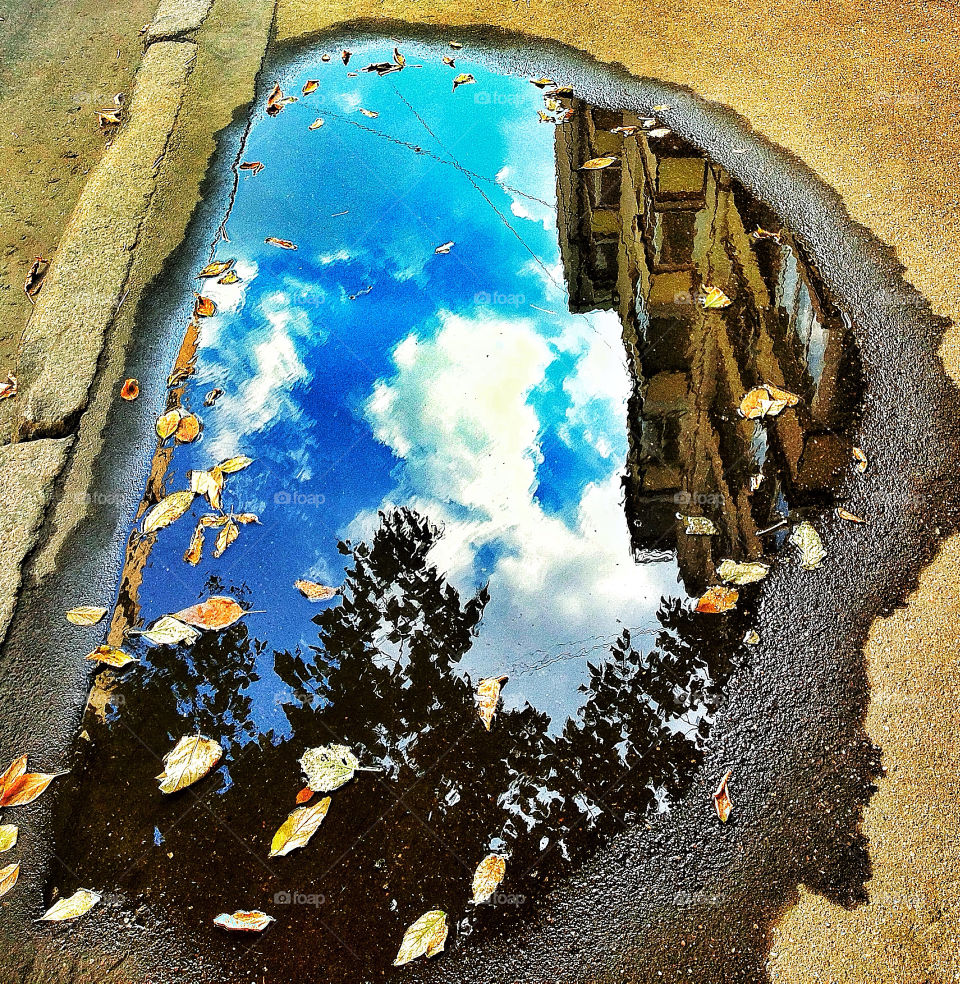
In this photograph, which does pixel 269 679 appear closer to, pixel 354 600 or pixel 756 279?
pixel 354 600

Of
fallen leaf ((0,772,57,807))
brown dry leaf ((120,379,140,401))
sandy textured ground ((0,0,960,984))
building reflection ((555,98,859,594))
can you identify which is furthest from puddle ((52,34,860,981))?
sandy textured ground ((0,0,960,984))

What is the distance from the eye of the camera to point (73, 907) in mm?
2078

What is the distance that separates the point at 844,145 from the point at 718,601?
2.88 metres

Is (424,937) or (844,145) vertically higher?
(844,145)

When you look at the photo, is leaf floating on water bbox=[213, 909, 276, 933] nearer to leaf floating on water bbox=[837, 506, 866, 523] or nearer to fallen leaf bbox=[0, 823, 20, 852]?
fallen leaf bbox=[0, 823, 20, 852]

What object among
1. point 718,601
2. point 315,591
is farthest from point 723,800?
Result: point 315,591

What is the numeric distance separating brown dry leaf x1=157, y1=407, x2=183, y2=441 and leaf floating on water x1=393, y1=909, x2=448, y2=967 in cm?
218

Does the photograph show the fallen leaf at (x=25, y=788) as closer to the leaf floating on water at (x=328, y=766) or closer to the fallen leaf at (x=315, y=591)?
the leaf floating on water at (x=328, y=766)

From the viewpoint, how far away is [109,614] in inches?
105

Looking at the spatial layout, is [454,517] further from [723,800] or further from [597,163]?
[597,163]

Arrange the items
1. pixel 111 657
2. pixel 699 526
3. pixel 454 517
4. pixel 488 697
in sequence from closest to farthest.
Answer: pixel 488 697, pixel 111 657, pixel 699 526, pixel 454 517

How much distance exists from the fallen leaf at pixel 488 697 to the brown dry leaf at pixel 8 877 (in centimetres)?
141

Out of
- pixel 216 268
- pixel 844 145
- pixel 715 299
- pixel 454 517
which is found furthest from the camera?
pixel 844 145

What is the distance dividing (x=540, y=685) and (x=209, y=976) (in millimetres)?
1209
